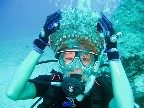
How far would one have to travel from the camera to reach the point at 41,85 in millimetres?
2859

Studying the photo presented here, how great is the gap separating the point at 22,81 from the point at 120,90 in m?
1.04

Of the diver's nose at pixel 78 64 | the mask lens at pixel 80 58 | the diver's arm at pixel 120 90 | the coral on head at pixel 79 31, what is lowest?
the diver's arm at pixel 120 90

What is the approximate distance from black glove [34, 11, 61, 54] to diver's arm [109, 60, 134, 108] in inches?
29.9

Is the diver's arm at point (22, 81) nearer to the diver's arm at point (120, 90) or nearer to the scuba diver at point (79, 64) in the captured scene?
the scuba diver at point (79, 64)

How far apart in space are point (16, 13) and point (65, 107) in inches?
2025

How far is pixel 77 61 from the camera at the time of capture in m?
2.56

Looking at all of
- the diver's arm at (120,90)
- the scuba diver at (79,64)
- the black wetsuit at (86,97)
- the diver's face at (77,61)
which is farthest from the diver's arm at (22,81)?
the diver's arm at (120,90)

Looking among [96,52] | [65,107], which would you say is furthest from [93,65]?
[65,107]

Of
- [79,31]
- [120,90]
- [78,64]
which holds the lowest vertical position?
[120,90]

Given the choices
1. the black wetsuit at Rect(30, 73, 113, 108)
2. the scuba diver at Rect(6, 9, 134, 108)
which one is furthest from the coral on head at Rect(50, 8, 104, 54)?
the black wetsuit at Rect(30, 73, 113, 108)

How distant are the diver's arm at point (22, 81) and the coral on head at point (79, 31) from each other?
358 millimetres

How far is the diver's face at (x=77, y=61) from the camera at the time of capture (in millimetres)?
2553

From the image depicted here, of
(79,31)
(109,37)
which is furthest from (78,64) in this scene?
(109,37)

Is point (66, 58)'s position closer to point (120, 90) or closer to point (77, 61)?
point (77, 61)
